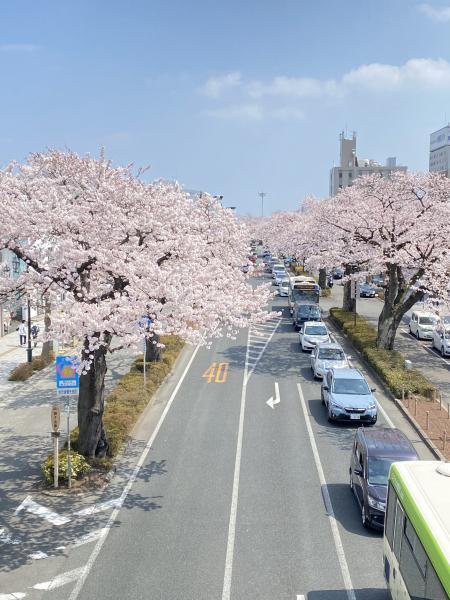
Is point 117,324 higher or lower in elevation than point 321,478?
higher

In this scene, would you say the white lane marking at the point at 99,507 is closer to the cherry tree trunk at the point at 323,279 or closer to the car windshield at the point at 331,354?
the car windshield at the point at 331,354

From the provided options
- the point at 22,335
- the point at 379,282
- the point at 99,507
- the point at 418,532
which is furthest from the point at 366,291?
the point at 418,532

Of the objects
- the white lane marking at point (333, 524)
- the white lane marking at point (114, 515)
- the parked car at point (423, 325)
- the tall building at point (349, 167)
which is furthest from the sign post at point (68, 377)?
the tall building at point (349, 167)

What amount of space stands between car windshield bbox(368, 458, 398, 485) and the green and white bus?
11.7ft

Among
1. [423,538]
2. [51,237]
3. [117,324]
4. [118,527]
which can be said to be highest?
[51,237]

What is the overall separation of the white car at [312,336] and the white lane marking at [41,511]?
21.6 m

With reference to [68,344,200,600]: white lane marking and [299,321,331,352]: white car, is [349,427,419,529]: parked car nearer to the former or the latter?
[68,344,200,600]: white lane marking

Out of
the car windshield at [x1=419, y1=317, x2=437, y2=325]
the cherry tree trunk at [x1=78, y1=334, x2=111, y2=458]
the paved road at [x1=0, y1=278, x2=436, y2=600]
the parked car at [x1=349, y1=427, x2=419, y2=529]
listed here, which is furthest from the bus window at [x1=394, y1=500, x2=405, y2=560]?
the car windshield at [x1=419, y1=317, x2=437, y2=325]

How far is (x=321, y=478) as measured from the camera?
56.6 ft

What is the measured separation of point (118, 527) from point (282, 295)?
49.4 meters

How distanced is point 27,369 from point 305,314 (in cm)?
2042

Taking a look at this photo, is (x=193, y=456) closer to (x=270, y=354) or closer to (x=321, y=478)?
(x=321, y=478)

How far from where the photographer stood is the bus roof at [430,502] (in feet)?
23.9

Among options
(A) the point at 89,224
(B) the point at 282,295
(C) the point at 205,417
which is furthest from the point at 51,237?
(B) the point at 282,295
